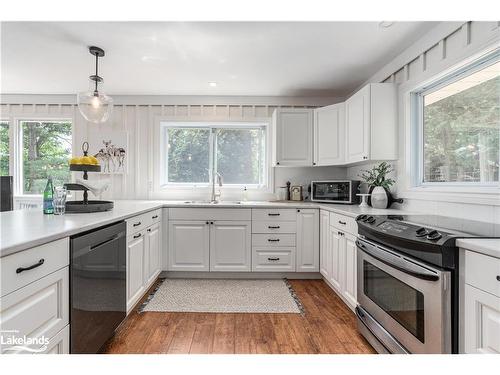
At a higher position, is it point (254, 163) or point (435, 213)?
point (254, 163)

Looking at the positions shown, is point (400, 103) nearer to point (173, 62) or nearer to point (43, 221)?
point (173, 62)

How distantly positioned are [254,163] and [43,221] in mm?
2674

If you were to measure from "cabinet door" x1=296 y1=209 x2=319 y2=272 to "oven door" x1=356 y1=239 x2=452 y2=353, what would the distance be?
1.14 m

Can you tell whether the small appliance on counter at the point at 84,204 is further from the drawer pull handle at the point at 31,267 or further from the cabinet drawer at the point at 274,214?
the cabinet drawer at the point at 274,214

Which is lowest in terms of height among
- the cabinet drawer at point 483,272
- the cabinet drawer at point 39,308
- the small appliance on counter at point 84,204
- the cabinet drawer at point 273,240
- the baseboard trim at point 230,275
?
the baseboard trim at point 230,275

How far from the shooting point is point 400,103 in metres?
2.46

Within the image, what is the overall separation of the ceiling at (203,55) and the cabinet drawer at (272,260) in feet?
6.70

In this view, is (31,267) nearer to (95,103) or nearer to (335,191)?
(95,103)

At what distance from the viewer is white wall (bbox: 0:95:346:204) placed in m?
3.65

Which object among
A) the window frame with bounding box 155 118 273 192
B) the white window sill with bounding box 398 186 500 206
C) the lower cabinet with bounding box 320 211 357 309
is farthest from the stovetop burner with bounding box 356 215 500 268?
the window frame with bounding box 155 118 273 192

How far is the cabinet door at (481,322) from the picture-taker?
3.32 ft

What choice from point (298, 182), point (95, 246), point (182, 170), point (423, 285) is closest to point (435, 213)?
point (423, 285)

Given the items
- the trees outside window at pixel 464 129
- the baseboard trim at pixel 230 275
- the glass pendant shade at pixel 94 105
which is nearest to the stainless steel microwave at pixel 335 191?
the trees outside window at pixel 464 129
